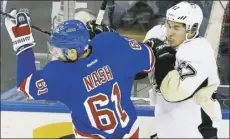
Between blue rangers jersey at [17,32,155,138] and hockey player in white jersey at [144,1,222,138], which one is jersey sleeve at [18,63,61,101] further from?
hockey player in white jersey at [144,1,222,138]

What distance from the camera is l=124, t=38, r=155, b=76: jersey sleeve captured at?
5.92 feet

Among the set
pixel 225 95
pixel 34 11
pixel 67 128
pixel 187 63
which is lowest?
pixel 67 128

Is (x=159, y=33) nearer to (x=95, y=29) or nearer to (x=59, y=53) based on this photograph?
(x=95, y=29)

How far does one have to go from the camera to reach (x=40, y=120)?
2.63 metres

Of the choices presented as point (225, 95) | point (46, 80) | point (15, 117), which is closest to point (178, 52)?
point (46, 80)

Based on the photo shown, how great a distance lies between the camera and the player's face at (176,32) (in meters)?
1.83

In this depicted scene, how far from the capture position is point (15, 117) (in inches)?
103

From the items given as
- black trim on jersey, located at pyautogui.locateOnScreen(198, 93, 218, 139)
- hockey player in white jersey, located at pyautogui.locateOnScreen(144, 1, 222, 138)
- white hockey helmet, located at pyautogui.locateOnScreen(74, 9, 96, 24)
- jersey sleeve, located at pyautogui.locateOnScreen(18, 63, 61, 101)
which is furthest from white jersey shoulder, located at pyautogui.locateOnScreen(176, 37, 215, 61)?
white hockey helmet, located at pyautogui.locateOnScreen(74, 9, 96, 24)

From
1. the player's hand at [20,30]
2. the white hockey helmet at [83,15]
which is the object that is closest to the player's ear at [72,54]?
the player's hand at [20,30]

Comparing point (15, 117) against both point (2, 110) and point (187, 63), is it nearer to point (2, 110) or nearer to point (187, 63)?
point (2, 110)

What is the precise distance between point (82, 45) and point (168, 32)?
0.33m

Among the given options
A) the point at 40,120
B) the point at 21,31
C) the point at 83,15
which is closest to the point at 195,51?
the point at 21,31

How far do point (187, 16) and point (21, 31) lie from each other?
1.89ft

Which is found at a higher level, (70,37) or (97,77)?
(70,37)
